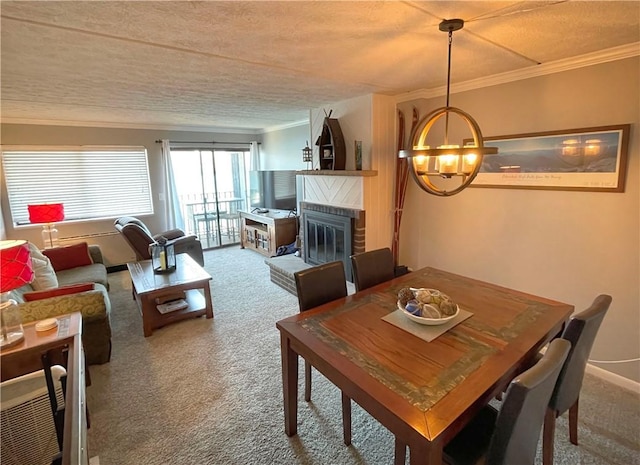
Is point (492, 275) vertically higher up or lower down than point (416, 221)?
lower down

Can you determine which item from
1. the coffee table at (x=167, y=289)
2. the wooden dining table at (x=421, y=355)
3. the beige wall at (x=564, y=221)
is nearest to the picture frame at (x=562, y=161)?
the beige wall at (x=564, y=221)

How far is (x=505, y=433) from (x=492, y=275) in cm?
217

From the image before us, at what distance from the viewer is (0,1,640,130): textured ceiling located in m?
1.53

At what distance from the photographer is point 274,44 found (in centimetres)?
195

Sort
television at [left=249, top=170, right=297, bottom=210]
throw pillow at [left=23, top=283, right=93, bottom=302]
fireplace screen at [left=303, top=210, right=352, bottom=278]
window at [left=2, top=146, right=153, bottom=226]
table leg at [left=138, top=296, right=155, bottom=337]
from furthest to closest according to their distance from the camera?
1. television at [left=249, top=170, right=297, bottom=210]
2. window at [left=2, top=146, right=153, bottom=226]
3. fireplace screen at [left=303, top=210, right=352, bottom=278]
4. table leg at [left=138, top=296, right=155, bottom=337]
5. throw pillow at [left=23, top=283, right=93, bottom=302]

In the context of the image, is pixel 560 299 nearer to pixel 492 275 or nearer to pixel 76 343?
pixel 492 275

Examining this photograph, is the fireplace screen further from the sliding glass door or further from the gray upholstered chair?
the sliding glass door

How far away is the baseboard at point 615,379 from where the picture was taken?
234 centimetres

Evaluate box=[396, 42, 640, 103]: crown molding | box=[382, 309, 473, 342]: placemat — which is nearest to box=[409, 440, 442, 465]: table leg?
box=[382, 309, 473, 342]: placemat

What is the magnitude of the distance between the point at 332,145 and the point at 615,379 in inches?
131

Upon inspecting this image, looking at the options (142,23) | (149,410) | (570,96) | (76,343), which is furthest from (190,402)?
(570,96)

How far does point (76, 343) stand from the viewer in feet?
5.69

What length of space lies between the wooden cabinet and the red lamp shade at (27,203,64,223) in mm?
2893

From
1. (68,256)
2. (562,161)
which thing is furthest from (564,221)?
(68,256)
